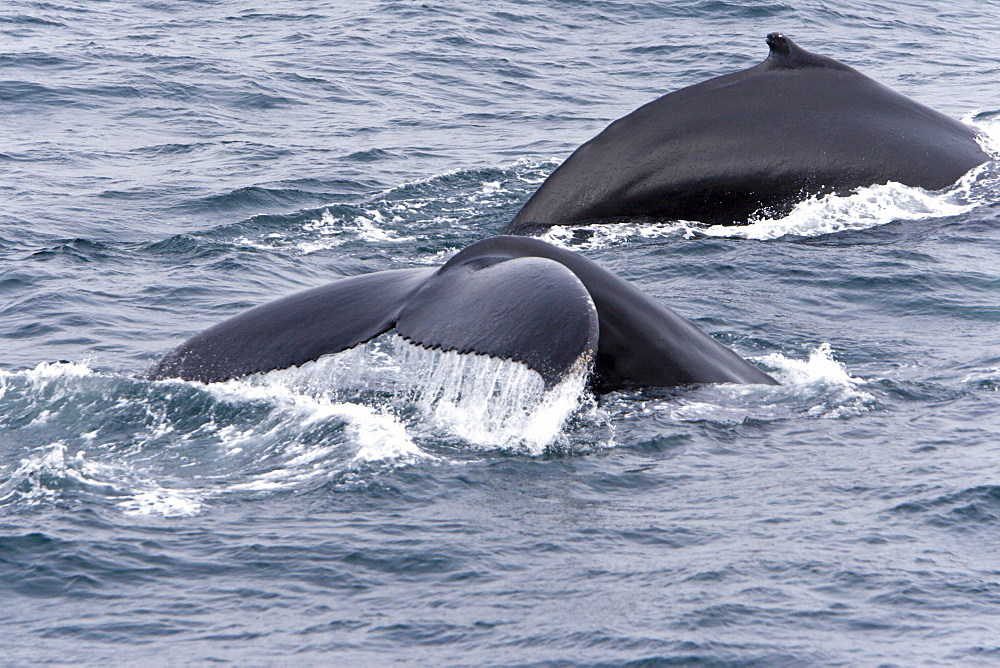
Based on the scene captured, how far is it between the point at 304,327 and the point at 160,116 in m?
12.4

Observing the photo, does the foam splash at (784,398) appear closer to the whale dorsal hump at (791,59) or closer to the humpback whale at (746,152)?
the humpback whale at (746,152)

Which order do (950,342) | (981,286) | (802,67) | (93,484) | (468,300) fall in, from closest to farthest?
(468,300) < (93,484) < (950,342) < (981,286) < (802,67)

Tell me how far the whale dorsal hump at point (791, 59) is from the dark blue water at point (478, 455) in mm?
1086

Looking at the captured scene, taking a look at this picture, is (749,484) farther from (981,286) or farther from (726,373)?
(981,286)

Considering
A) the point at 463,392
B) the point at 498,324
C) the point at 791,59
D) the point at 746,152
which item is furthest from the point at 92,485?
the point at 791,59

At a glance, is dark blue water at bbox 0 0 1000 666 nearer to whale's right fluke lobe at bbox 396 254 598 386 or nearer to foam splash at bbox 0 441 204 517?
foam splash at bbox 0 441 204 517

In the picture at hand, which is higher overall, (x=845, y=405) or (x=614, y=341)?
(x=614, y=341)

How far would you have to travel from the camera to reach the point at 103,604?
5.81 metres

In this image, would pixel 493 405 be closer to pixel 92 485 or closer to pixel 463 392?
pixel 463 392

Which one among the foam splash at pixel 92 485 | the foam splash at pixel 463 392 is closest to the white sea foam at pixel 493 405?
the foam splash at pixel 463 392

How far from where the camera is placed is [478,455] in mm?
7020

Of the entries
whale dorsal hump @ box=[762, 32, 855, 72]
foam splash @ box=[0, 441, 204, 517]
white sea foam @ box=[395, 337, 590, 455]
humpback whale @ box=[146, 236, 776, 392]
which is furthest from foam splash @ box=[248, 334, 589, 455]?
whale dorsal hump @ box=[762, 32, 855, 72]

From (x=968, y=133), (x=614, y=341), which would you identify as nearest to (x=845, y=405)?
(x=614, y=341)

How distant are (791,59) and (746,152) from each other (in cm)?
88
